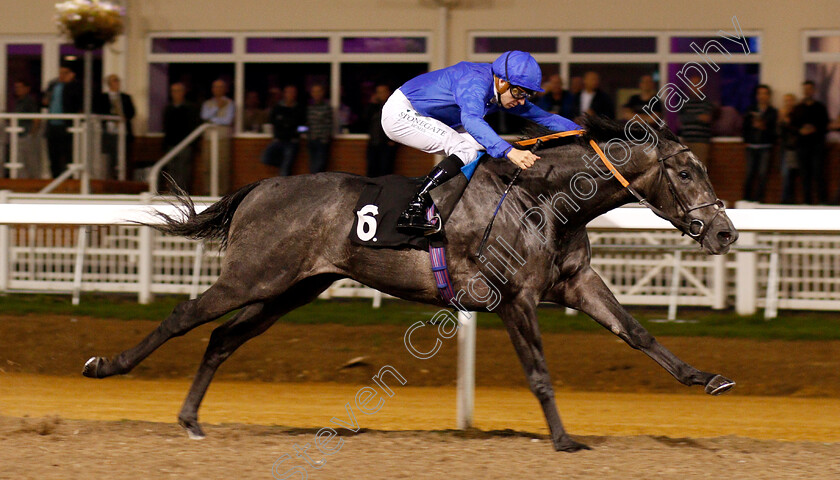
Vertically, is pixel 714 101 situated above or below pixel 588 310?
above

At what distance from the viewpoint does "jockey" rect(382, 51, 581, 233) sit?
471 centimetres

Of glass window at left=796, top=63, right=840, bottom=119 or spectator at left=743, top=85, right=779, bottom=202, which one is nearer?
spectator at left=743, top=85, right=779, bottom=202

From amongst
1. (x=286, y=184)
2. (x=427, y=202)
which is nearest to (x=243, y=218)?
(x=286, y=184)

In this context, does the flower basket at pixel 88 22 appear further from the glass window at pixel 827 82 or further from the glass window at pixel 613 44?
the glass window at pixel 827 82

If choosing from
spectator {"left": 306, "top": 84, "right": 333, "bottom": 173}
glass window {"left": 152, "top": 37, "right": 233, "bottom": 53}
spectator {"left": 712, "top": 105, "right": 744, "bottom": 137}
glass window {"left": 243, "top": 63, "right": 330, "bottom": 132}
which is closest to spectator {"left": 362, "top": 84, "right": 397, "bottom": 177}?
spectator {"left": 306, "top": 84, "right": 333, "bottom": 173}

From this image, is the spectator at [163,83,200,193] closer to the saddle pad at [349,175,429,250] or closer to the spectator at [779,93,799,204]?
the spectator at [779,93,799,204]

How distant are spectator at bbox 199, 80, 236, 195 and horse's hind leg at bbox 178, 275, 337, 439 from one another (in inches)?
281

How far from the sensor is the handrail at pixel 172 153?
11361mm

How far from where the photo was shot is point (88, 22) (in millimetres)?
10672

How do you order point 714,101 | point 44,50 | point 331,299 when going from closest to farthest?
point 331,299 < point 714,101 < point 44,50

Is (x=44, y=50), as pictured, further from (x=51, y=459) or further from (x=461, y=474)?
(x=461, y=474)

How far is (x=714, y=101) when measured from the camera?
38.4ft

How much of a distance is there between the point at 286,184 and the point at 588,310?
156 centimetres

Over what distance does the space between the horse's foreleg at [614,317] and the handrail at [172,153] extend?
718 centimetres
